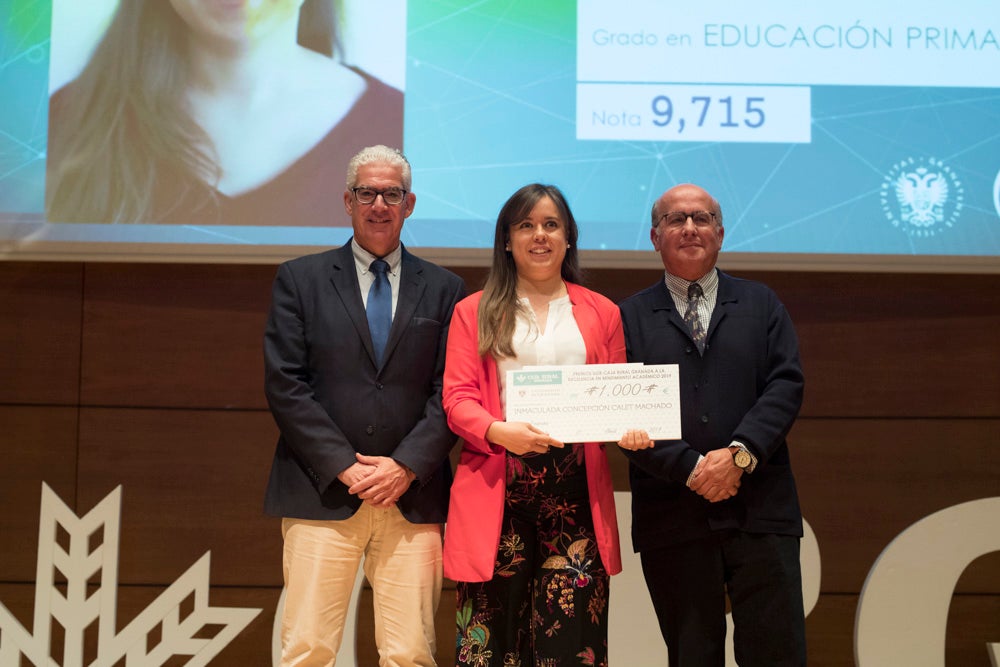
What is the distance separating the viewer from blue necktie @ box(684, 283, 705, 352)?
2.26 m

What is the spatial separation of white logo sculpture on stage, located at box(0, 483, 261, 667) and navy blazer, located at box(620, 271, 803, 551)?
1809mm

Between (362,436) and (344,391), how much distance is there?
124 mm

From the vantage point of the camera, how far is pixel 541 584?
2.04 meters

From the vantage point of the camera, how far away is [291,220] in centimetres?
311

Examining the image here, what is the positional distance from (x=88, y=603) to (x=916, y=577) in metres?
3.03

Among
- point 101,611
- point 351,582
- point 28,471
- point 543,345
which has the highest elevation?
point 543,345

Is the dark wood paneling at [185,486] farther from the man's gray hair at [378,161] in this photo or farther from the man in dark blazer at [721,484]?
the man in dark blazer at [721,484]

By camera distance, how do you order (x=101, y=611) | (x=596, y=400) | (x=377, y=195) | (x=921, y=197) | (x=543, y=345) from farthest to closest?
1. (x=101, y=611)
2. (x=921, y=197)
3. (x=377, y=195)
4. (x=543, y=345)
5. (x=596, y=400)

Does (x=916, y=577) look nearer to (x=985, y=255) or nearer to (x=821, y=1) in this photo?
(x=985, y=255)

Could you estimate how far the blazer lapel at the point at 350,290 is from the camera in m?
2.24

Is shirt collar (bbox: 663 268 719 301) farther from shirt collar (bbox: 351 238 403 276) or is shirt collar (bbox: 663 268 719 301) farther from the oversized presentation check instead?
shirt collar (bbox: 351 238 403 276)

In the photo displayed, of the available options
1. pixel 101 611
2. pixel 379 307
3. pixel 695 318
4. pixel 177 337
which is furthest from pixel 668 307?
pixel 101 611

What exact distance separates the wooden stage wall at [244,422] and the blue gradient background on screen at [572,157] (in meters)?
0.21

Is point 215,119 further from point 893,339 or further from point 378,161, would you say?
point 893,339
